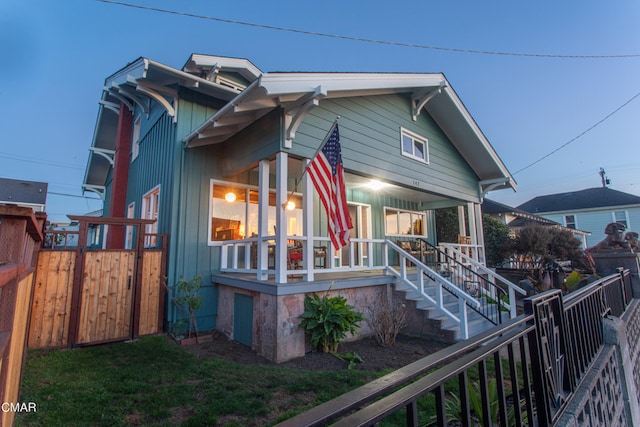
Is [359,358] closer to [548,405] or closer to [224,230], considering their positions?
[548,405]

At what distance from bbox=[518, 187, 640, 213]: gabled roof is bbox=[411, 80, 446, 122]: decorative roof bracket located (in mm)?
24126

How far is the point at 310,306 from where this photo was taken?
16.3 feet

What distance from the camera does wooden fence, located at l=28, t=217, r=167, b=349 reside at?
193 inches

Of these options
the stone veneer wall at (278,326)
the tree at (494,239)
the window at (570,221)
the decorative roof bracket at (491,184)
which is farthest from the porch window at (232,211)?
the window at (570,221)

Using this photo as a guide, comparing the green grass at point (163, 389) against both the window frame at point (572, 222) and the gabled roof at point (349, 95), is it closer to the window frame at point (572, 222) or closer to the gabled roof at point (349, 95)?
the gabled roof at point (349, 95)

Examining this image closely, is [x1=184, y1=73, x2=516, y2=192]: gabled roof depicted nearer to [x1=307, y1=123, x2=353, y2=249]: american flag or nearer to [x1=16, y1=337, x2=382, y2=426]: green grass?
[x1=307, y1=123, x2=353, y2=249]: american flag

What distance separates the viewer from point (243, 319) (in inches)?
217

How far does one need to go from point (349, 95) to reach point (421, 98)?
9.75ft

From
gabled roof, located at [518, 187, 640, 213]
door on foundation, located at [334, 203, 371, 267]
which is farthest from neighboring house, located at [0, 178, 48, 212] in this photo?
gabled roof, located at [518, 187, 640, 213]

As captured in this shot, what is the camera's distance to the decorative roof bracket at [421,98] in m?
7.89

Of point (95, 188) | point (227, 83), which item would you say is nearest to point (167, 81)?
point (227, 83)

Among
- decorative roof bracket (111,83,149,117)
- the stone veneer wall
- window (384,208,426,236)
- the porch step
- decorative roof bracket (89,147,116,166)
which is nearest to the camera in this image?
the stone veneer wall

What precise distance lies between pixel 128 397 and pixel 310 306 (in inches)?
101

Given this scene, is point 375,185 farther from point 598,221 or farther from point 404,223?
point 598,221
